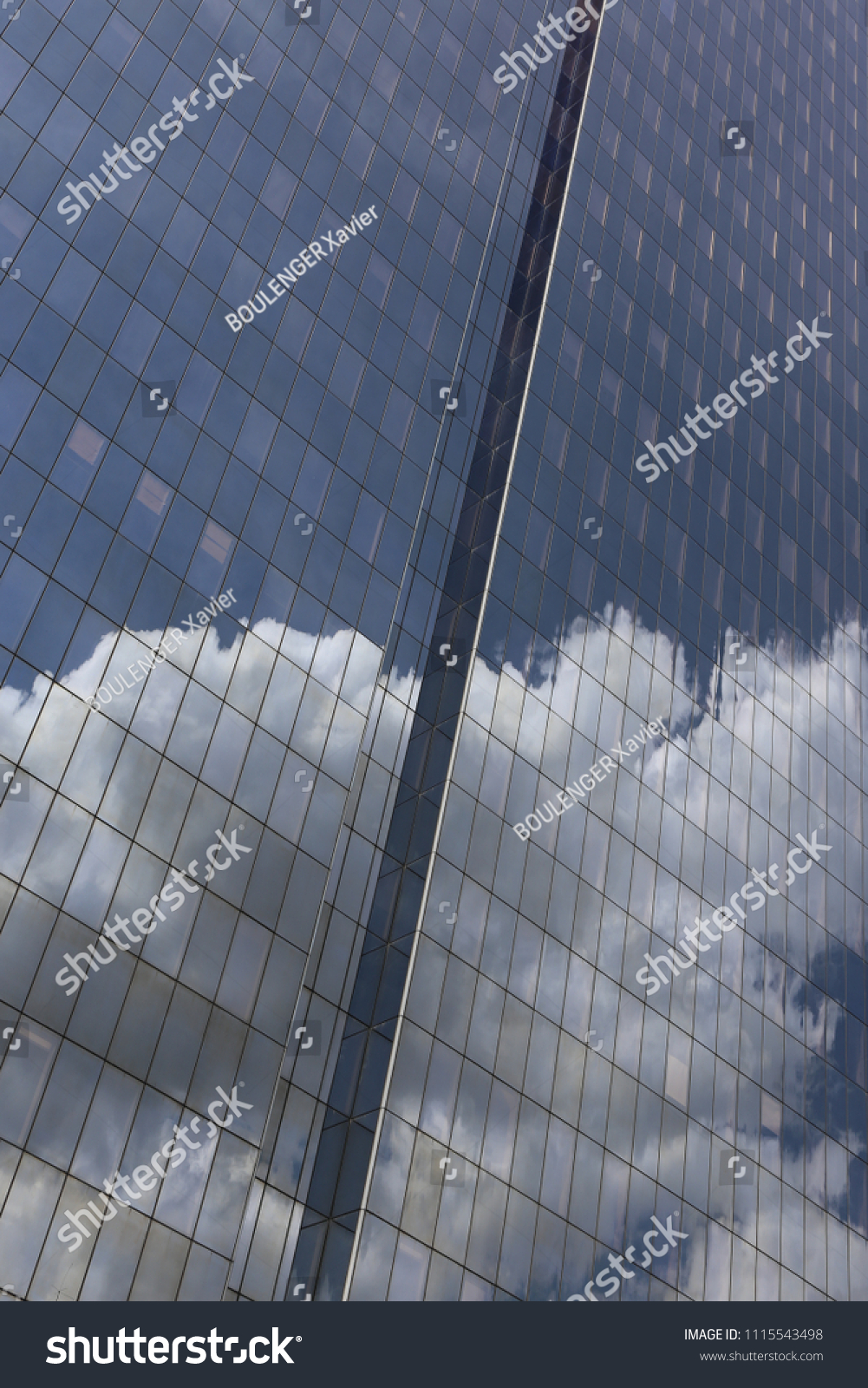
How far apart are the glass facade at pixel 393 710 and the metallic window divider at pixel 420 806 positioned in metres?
0.19

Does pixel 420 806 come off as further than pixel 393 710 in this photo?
No

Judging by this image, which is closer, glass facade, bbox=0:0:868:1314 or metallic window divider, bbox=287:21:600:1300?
glass facade, bbox=0:0:868:1314

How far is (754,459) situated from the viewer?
245ft

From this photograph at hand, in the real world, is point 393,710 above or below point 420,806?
above

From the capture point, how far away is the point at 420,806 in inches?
1902

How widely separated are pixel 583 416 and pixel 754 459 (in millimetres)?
16216

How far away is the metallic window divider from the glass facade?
7.5 inches

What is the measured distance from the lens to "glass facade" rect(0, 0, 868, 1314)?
125 feet

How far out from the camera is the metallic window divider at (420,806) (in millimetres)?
40812

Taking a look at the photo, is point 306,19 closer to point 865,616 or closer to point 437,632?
point 437,632

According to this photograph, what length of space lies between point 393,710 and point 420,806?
4173mm

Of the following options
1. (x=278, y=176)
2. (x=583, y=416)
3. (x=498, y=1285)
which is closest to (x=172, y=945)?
(x=498, y=1285)

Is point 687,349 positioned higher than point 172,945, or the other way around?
point 687,349

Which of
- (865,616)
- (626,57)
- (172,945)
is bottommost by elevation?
(172,945)
